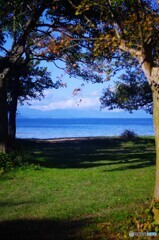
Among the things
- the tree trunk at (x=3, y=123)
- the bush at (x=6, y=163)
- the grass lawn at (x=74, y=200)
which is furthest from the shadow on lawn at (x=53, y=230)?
the tree trunk at (x=3, y=123)

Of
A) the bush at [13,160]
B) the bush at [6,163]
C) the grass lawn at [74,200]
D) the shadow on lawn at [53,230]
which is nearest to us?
the shadow on lawn at [53,230]

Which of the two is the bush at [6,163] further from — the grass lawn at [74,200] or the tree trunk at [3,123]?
the tree trunk at [3,123]

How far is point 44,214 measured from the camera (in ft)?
27.6

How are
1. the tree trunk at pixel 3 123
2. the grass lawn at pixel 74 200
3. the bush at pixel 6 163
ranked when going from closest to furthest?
the grass lawn at pixel 74 200 → the bush at pixel 6 163 → the tree trunk at pixel 3 123

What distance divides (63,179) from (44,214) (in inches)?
179

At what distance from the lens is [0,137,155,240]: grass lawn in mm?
7035

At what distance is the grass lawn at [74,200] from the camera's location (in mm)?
7035

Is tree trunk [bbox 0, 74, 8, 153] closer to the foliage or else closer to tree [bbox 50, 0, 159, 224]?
the foliage

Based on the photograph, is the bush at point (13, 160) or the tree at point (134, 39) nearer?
the tree at point (134, 39)

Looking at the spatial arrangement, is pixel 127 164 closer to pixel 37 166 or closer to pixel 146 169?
pixel 146 169

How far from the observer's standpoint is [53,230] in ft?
23.5

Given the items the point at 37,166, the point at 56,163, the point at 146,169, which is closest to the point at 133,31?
the point at 146,169

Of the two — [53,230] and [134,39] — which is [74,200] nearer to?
[53,230]

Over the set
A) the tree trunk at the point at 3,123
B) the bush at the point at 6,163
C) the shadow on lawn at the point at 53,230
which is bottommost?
the shadow on lawn at the point at 53,230
